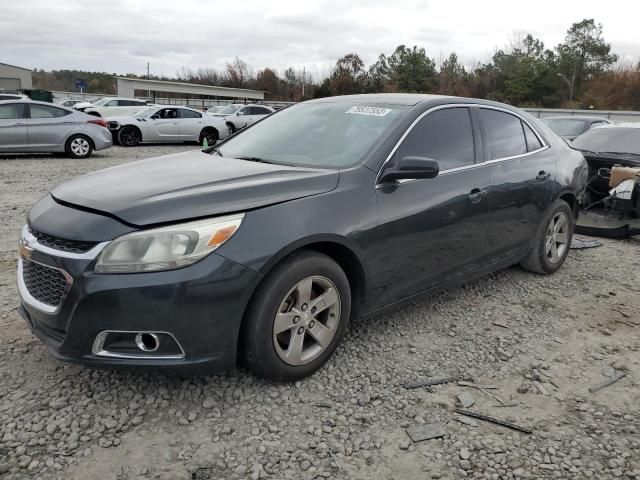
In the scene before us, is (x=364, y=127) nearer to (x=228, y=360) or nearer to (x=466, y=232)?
(x=466, y=232)

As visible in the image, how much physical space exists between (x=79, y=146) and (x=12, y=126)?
149 centimetres

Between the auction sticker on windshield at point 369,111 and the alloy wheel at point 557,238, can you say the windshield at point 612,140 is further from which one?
the auction sticker on windshield at point 369,111

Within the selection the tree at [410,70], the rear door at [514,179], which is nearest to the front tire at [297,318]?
the rear door at [514,179]

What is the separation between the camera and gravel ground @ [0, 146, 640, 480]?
7.91 ft

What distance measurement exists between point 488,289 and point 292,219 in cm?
255

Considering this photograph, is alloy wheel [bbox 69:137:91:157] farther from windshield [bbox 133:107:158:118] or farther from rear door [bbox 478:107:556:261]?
rear door [bbox 478:107:556:261]

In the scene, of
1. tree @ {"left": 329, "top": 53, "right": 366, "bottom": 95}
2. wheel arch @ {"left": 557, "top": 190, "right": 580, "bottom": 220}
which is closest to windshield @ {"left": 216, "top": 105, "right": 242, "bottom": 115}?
wheel arch @ {"left": 557, "top": 190, "right": 580, "bottom": 220}

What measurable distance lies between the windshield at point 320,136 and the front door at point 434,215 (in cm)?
24

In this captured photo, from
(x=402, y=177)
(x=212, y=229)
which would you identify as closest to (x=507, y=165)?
(x=402, y=177)

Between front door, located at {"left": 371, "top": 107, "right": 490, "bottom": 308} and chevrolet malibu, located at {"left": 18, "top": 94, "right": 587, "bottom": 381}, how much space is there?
12mm

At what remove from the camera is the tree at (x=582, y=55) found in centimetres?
6488

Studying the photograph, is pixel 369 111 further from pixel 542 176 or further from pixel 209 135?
pixel 209 135

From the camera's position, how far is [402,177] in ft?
10.8

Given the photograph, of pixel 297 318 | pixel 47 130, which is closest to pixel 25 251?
pixel 297 318
